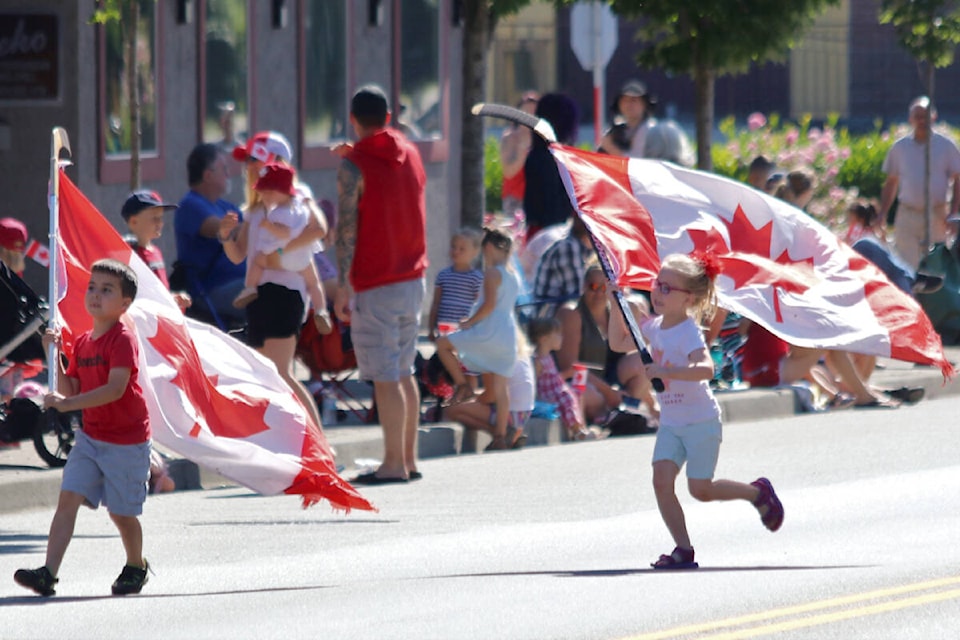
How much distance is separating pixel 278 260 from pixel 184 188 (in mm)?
Answer: 5887

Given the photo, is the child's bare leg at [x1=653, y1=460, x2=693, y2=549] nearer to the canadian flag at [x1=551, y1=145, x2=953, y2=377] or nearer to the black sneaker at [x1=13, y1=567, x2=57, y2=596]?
the canadian flag at [x1=551, y1=145, x2=953, y2=377]

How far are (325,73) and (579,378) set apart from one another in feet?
21.1

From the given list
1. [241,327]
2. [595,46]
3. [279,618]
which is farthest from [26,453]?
[595,46]

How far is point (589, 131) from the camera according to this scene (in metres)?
50.5

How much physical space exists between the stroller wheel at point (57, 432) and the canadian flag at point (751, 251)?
332 centimetres

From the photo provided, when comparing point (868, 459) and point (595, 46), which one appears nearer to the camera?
point (868, 459)

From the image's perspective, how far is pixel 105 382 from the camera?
27.0 ft

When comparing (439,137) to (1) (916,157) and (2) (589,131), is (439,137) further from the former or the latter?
(2) (589,131)

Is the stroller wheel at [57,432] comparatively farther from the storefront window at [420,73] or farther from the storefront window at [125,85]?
the storefront window at [420,73]

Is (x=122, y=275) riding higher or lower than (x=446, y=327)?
higher

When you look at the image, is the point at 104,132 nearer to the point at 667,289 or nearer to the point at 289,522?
the point at 289,522

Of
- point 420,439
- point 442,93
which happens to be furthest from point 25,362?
point 442,93

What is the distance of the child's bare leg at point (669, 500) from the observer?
884 centimetres

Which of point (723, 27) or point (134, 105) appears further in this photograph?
point (723, 27)
